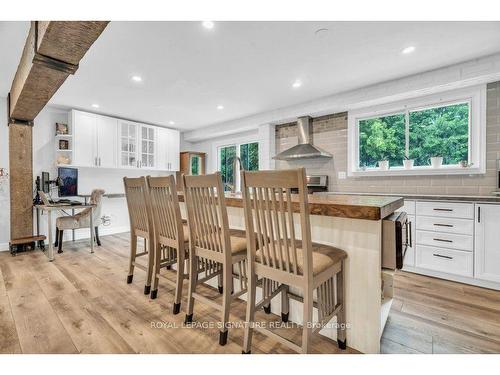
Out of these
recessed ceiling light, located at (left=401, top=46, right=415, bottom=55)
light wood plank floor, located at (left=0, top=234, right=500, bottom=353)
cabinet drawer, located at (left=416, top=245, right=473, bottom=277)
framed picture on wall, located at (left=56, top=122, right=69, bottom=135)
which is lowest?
light wood plank floor, located at (left=0, top=234, right=500, bottom=353)

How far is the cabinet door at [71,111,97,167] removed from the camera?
441 centimetres

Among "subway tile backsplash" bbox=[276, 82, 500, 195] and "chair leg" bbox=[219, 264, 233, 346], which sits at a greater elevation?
"subway tile backsplash" bbox=[276, 82, 500, 195]

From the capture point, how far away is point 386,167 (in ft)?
12.1

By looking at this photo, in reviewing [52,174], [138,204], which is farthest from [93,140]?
[138,204]

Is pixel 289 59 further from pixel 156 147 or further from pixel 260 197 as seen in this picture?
pixel 156 147

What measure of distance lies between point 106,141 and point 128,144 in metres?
0.44

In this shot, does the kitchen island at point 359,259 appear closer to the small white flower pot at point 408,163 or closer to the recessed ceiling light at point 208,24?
the recessed ceiling light at point 208,24

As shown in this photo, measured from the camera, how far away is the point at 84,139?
178 inches

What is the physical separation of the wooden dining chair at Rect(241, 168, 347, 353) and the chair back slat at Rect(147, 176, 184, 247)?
2.49 feet

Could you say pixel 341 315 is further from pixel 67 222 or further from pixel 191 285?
pixel 67 222

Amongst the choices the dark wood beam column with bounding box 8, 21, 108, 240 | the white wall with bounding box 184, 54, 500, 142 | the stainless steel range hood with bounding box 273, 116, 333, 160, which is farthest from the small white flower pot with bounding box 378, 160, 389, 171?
the dark wood beam column with bounding box 8, 21, 108, 240

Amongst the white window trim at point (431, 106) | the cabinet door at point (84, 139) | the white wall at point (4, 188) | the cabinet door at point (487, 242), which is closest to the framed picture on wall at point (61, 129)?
the cabinet door at point (84, 139)

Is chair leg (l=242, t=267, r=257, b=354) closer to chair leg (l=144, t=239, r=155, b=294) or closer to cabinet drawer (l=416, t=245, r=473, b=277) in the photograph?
chair leg (l=144, t=239, r=155, b=294)
